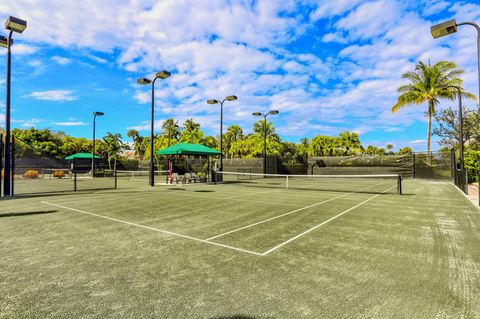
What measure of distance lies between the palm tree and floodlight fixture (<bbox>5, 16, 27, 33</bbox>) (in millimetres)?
34587

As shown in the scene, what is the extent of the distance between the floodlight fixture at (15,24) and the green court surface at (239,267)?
31.0 ft

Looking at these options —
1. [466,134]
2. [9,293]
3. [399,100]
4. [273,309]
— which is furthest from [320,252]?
[399,100]

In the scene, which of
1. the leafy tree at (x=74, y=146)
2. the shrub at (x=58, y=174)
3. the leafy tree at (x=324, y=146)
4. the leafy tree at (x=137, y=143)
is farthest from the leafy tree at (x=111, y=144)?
the leafy tree at (x=324, y=146)

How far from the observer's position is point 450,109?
26688 millimetres

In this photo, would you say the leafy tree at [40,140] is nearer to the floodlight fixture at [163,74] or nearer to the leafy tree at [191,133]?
the leafy tree at [191,133]

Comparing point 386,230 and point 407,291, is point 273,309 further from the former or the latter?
point 386,230

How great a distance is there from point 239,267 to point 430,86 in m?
35.1

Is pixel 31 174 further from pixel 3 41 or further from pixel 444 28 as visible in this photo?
pixel 444 28

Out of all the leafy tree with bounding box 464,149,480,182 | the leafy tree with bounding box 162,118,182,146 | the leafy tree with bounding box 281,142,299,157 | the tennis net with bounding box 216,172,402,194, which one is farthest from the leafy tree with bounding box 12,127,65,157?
the leafy tree with bounding box 464,149,480,182

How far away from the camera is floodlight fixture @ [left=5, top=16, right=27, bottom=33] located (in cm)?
1167

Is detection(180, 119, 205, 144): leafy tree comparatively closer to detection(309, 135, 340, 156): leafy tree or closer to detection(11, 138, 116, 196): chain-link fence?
detection(11, 138, 116, 196): chain-link fence

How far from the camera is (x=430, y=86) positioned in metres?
29.9

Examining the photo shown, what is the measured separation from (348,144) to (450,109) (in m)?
44.7

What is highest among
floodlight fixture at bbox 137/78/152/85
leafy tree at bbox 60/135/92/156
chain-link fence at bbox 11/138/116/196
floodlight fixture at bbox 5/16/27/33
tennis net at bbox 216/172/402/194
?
floodlight fixture at bbox 5/16/27/33
